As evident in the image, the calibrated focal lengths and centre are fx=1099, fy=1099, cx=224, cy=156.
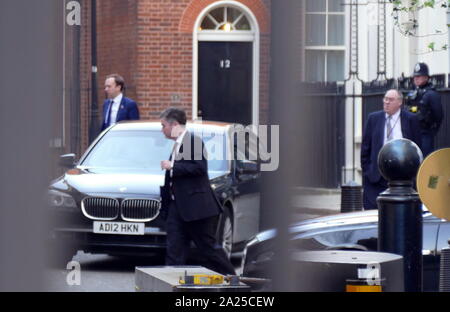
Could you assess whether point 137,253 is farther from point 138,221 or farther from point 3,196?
point 3,196

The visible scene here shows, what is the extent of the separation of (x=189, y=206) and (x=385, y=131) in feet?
8.47

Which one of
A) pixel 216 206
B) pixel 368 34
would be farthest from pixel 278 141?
pixel 368 34

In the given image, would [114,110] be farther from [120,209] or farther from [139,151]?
[120,209]

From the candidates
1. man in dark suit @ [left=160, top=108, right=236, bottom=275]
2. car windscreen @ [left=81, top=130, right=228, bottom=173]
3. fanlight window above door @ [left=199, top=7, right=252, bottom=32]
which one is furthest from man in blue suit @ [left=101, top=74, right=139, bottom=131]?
fanlight window above door @ [left=199, top=7, right=252, bottom=32]

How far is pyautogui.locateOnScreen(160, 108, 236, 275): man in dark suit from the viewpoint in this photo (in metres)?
9.11

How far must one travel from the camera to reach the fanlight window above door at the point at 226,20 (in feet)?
73.5

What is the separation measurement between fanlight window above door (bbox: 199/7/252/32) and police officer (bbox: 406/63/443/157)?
10.1m

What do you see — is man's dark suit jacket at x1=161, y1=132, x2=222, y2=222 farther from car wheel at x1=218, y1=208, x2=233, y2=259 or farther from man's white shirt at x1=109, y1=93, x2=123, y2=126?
man's white shirt at x1=109, y1=93, x2=123, y2=126

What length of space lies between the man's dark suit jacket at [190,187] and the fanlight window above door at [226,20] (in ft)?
43.9

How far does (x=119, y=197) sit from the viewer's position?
1025 centimetres

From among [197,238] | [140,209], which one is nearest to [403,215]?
[197,238]

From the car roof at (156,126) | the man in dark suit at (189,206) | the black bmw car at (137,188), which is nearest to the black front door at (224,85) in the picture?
the black bmw car at (137,188)

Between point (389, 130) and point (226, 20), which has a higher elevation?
point (226, 20)

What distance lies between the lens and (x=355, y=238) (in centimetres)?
763
